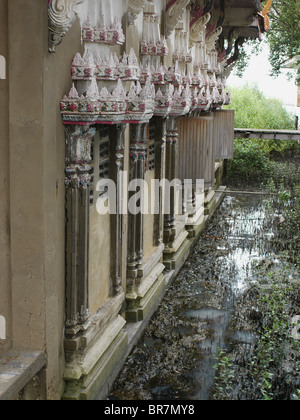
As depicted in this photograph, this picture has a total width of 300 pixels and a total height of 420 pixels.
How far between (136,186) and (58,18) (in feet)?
10.8

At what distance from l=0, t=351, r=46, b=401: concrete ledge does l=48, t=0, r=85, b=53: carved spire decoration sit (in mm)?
2472

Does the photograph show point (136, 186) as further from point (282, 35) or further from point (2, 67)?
point (282, 35)

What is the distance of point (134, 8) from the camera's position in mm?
6992

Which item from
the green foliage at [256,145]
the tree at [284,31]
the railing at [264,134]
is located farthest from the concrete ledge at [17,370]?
the tree at [284,31]

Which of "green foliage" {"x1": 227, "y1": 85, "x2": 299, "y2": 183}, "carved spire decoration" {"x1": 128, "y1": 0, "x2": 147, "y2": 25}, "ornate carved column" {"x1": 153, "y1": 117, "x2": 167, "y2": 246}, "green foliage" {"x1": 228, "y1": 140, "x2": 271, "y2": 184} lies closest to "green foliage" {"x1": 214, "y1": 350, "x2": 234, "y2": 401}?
"ornate carved column" {"x1": 153, "y1": 117, "x2": 167, "y2": 246}

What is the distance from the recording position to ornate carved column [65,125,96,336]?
5309 millimetres

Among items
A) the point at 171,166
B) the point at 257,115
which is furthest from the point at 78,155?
the point at 257,115

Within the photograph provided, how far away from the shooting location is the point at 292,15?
73.5 ft

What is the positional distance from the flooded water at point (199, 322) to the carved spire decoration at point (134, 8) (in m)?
3.98

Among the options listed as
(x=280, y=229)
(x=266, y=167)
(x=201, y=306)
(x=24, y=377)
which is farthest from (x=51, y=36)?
(x=266, y=167)

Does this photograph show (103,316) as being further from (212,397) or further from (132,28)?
(132,28)

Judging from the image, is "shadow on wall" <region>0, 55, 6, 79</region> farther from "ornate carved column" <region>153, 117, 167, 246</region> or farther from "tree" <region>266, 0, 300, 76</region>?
"tree" <region>266, 0, 300, 76</region>
